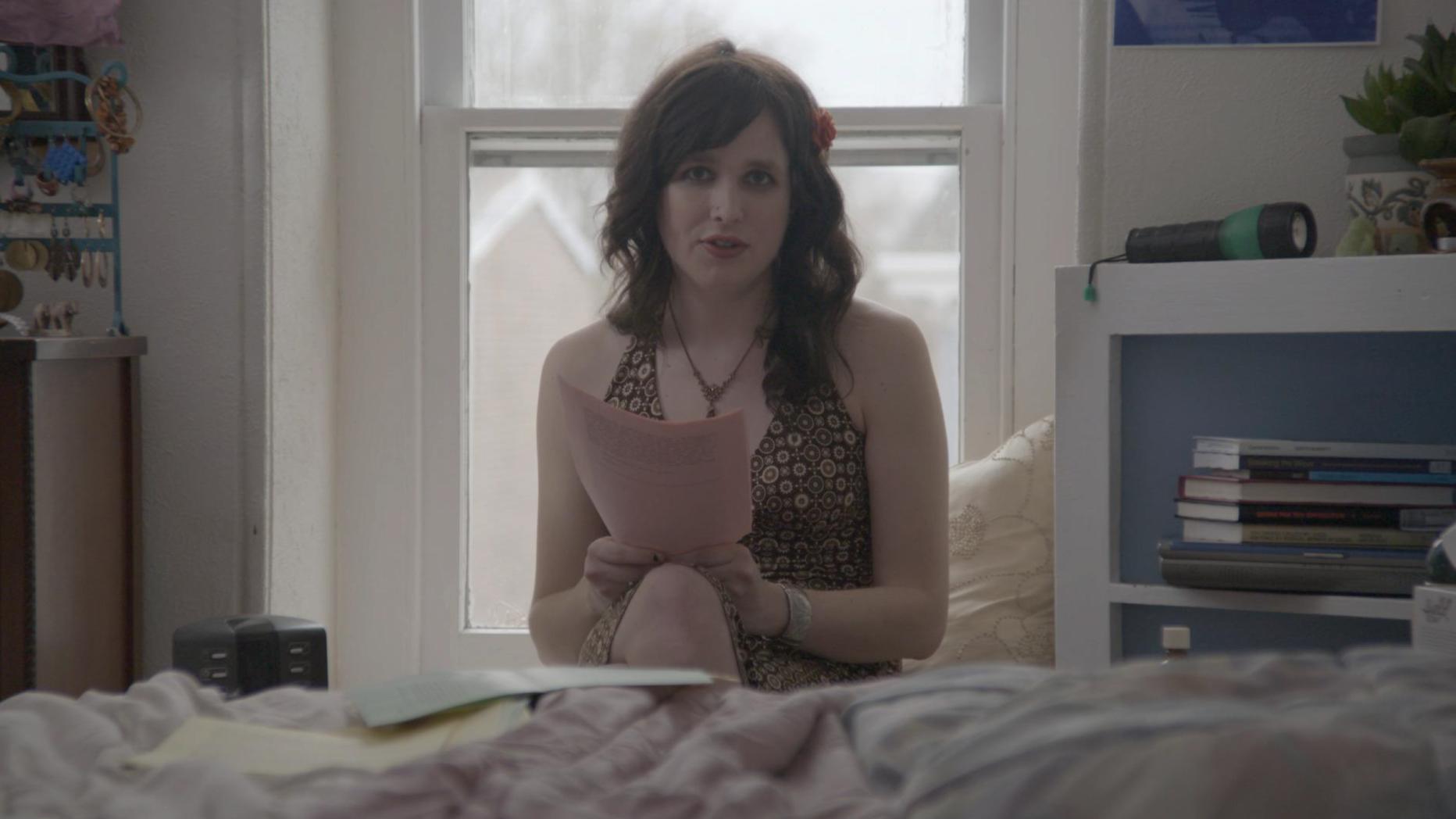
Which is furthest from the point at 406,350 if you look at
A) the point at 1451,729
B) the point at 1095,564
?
the point at 1451,729

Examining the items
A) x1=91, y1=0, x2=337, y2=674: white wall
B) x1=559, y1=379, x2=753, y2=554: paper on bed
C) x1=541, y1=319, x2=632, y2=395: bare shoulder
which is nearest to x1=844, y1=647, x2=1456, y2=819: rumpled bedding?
x1=559, y1=379, x2=753, y2=554: paper on bed

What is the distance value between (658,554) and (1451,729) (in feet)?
2.89

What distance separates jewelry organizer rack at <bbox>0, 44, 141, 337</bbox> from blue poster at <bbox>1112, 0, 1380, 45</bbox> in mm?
1271

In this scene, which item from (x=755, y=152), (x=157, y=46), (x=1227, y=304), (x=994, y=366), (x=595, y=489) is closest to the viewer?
(x=595, y=489)

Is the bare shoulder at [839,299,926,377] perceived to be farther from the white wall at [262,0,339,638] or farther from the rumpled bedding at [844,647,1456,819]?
the rumpled bedding at [844,647,1456,819]

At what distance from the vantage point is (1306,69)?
164cm

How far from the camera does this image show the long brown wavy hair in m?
1.55

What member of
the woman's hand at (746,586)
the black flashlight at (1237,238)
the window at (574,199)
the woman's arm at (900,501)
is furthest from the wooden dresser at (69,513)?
the black flashlight at (1237,238)

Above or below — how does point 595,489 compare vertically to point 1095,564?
above

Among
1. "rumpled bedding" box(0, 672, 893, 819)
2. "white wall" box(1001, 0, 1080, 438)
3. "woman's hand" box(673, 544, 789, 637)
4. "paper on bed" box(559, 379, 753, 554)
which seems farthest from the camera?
"white wall" box(1001, 0, 1080, 438)

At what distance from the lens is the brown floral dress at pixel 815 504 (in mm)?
1513

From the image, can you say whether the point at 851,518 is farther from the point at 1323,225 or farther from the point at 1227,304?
the point at 1323,225

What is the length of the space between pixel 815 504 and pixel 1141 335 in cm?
44

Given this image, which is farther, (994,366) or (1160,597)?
(994,366)
